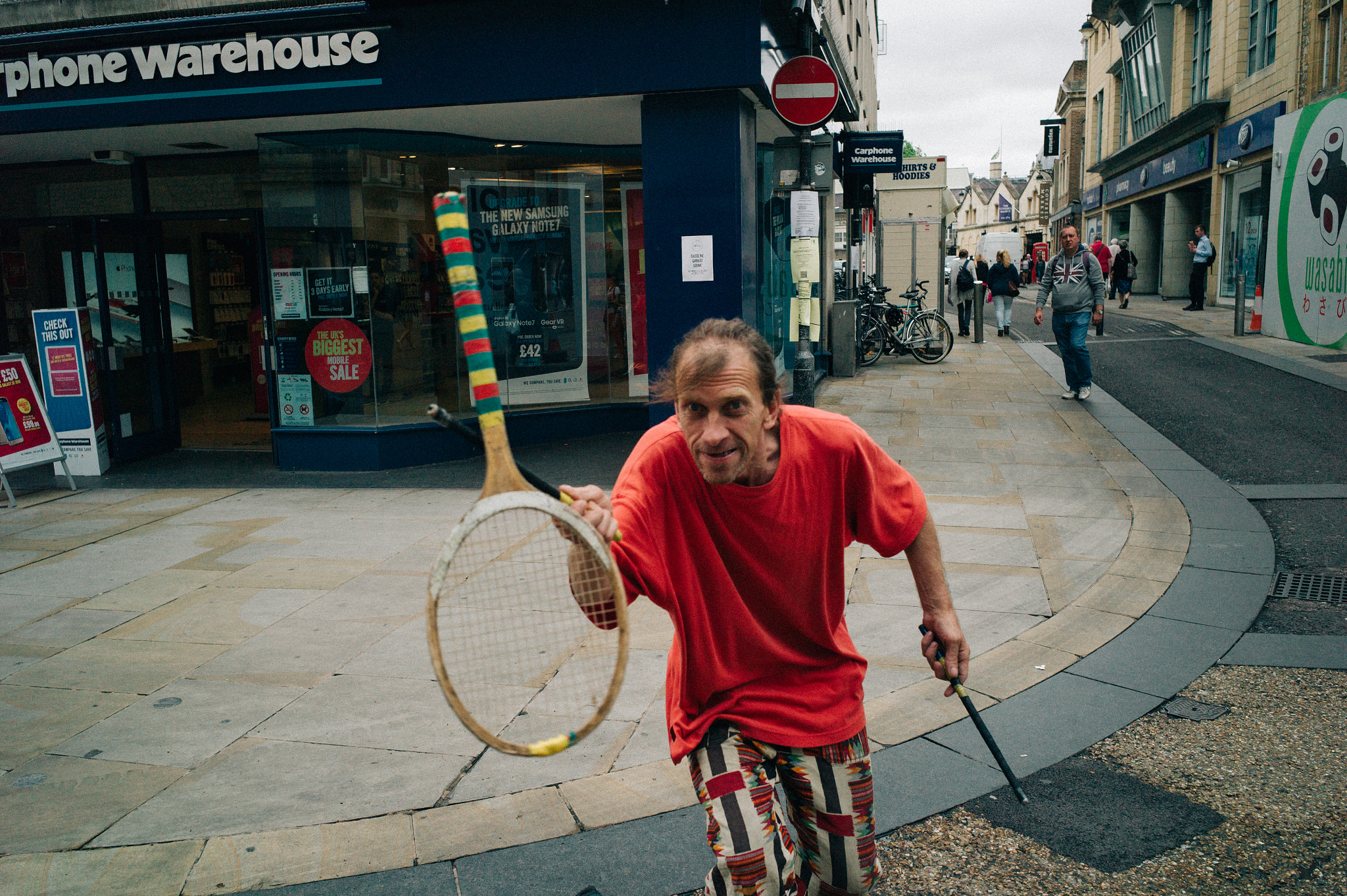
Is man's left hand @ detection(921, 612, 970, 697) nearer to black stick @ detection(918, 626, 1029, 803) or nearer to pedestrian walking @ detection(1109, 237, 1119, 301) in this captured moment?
black stick @ detection(918, 626, 1029, 803)

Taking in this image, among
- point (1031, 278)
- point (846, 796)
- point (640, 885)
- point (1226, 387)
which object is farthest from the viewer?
point (1031, 278)

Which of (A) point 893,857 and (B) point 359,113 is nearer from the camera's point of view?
(A) point 893,857

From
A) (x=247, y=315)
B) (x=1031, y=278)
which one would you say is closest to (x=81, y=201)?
(x=247, y=315)

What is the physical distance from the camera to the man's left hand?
91.5 inches

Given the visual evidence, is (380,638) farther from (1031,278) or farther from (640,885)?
(1031,278)

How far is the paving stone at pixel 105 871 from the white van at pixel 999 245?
1761 inches

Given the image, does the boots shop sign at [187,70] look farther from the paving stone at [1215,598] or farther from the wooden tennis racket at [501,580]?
the paving stone at [1215,598]

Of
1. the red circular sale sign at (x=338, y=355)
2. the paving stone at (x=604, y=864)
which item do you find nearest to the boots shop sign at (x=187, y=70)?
the red circular sale sign at (x=338, y=355)

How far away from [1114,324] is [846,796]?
74.3 ft

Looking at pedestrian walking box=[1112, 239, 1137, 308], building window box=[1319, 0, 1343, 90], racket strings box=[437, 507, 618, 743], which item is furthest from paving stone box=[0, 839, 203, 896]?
pedestrian walking box=[1112, 239, 1137, 308]

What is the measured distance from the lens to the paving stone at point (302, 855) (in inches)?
116

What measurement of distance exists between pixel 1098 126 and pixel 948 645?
153ft

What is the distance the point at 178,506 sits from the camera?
7934 millimetres

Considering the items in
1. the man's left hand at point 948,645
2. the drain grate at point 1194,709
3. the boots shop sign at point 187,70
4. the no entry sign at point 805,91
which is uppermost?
Result: the boots shop sign at point 187,70
